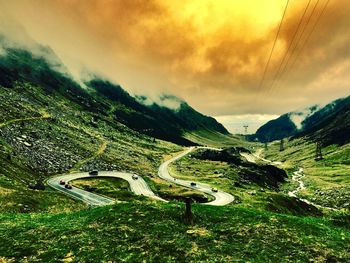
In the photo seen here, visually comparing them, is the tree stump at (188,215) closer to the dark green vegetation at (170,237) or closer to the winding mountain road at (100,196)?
the dark green vegetation at (170,237)

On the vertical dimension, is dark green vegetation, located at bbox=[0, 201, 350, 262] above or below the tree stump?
below

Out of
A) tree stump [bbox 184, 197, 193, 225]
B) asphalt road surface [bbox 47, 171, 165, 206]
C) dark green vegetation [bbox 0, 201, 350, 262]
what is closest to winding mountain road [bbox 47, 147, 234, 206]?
asphalt road surface [bbox 47, 171, 165, 206]

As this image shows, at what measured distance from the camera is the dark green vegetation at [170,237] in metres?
24.4

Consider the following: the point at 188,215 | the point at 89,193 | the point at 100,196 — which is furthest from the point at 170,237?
the point at 89,193

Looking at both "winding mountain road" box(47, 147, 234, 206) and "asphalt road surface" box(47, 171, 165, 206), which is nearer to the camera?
"asphalt road surface" box(47, 171, 165, 206)

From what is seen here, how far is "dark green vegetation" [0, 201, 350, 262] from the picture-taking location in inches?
960

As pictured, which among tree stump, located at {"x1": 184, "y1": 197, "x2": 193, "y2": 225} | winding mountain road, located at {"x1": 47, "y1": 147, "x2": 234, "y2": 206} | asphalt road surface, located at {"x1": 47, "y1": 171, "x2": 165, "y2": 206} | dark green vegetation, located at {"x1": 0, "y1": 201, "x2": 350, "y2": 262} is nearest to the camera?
dark green vegetation, located at {"x1": 0, "y1": 201, "x2": 350, "y2": 262}

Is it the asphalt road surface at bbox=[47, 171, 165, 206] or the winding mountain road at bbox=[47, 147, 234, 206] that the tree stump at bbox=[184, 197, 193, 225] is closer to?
the asphalt road surface at bbox=[47, 171, 165, 206]

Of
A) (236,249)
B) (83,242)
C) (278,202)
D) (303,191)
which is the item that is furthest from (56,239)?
(303,191)

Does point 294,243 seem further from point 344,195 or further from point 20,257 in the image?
point 344,195

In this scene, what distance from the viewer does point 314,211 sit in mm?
115812

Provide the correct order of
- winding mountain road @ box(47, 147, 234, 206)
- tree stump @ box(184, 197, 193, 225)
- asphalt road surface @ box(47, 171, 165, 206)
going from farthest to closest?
winding mountain road @ box(47, 147, 234, 206), asphalt road surface @ box(47, 171, 165, 206), tree stump @ box(184, 197, 193, 225)

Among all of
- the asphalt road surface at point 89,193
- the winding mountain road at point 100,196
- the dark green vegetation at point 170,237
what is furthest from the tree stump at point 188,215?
the winding mountain road at point 100,196

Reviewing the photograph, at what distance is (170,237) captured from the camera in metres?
27.2
